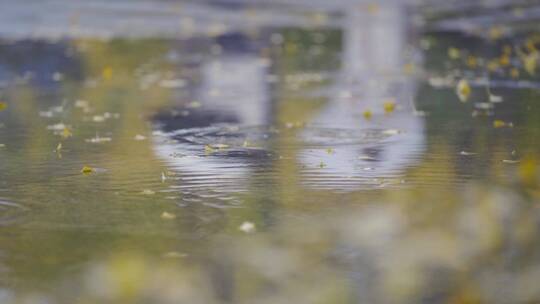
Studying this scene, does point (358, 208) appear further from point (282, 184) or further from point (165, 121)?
point (165, 121)

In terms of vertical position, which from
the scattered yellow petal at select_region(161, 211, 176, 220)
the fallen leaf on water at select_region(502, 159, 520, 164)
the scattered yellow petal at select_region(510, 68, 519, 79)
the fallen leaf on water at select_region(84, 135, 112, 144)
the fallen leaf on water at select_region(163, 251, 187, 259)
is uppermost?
the scattered yellow petal at select_region(510, 68, 519, 79)

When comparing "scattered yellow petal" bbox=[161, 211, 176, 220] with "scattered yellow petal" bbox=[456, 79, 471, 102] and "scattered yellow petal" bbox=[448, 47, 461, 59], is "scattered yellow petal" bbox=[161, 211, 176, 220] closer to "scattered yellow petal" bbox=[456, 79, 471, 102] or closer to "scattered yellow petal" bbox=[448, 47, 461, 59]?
"scattered yellow petal" bbox=[456, 79, 471, 102]

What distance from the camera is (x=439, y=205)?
6602 millimetres

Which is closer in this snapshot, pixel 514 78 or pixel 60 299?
pixel 60 299

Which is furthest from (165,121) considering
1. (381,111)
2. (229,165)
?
(229,165)

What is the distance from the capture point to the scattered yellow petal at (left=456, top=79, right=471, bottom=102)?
38.1 feet

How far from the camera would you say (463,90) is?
474 inches

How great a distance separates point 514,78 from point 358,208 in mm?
6773

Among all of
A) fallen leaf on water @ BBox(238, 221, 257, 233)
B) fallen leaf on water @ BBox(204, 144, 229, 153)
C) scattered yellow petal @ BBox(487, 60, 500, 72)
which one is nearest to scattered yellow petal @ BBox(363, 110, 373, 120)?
fallen leaf on water @ BBox(204, 144, 229, 153)

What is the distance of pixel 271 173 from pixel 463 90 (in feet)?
15.7

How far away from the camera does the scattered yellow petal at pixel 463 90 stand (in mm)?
11625

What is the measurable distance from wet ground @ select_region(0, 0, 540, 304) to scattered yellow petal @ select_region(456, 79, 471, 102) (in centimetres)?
3

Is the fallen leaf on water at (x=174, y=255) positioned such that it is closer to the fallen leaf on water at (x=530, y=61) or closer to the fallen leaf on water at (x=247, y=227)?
the fallen leaf on water at (x=247, y=227)

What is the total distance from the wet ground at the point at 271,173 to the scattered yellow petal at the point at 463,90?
28 millimetres
